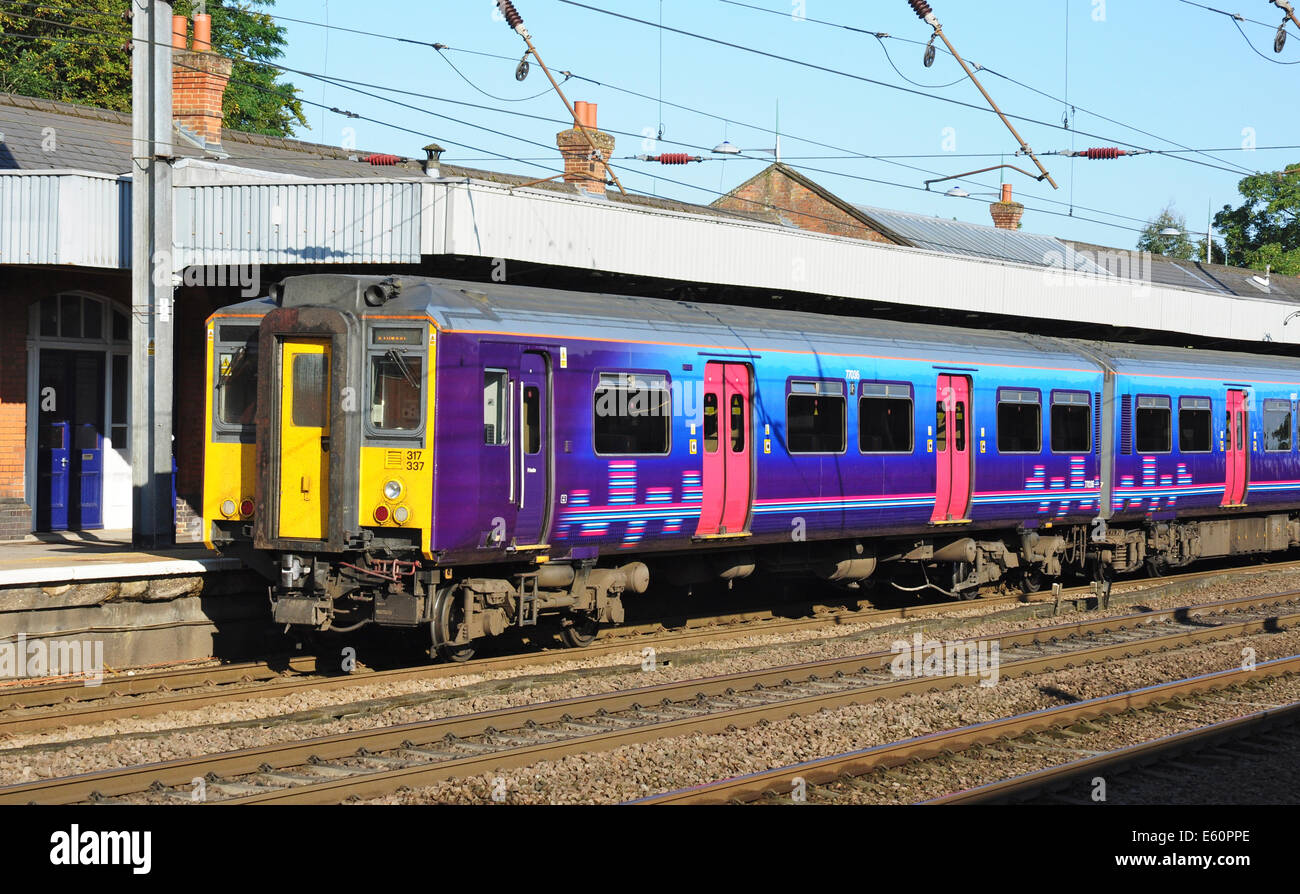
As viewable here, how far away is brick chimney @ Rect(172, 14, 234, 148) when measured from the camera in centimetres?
2142

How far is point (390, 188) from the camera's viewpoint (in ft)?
50.8

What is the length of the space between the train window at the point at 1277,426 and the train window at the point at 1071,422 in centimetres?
525

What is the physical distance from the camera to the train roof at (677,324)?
11.5 meters

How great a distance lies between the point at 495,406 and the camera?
11.7 meters

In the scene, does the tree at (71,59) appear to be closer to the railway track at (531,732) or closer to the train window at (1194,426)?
the train window at (1194,426)

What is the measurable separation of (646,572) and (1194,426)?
11091 millimetres

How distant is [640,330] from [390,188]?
422 cm

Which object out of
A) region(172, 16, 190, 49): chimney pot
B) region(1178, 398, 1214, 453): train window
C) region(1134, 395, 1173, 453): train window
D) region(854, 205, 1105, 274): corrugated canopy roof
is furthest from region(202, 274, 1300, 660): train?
region(854, 205, 1105, 274): corrugated canopy roof

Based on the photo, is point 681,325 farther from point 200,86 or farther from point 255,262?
point 200,86

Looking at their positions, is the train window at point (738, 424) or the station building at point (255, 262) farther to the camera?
the station building at point (255, 262)

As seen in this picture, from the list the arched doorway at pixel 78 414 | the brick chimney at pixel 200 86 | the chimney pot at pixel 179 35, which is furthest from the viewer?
the chimney pot at pixel 179 35

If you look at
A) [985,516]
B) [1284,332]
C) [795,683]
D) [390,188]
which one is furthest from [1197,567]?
[390,188]

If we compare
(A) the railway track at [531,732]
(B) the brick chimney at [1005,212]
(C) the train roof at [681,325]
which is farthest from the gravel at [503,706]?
(B) the brick chimney at [1005,212]

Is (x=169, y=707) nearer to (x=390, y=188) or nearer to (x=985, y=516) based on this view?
(x=390, y=188)
